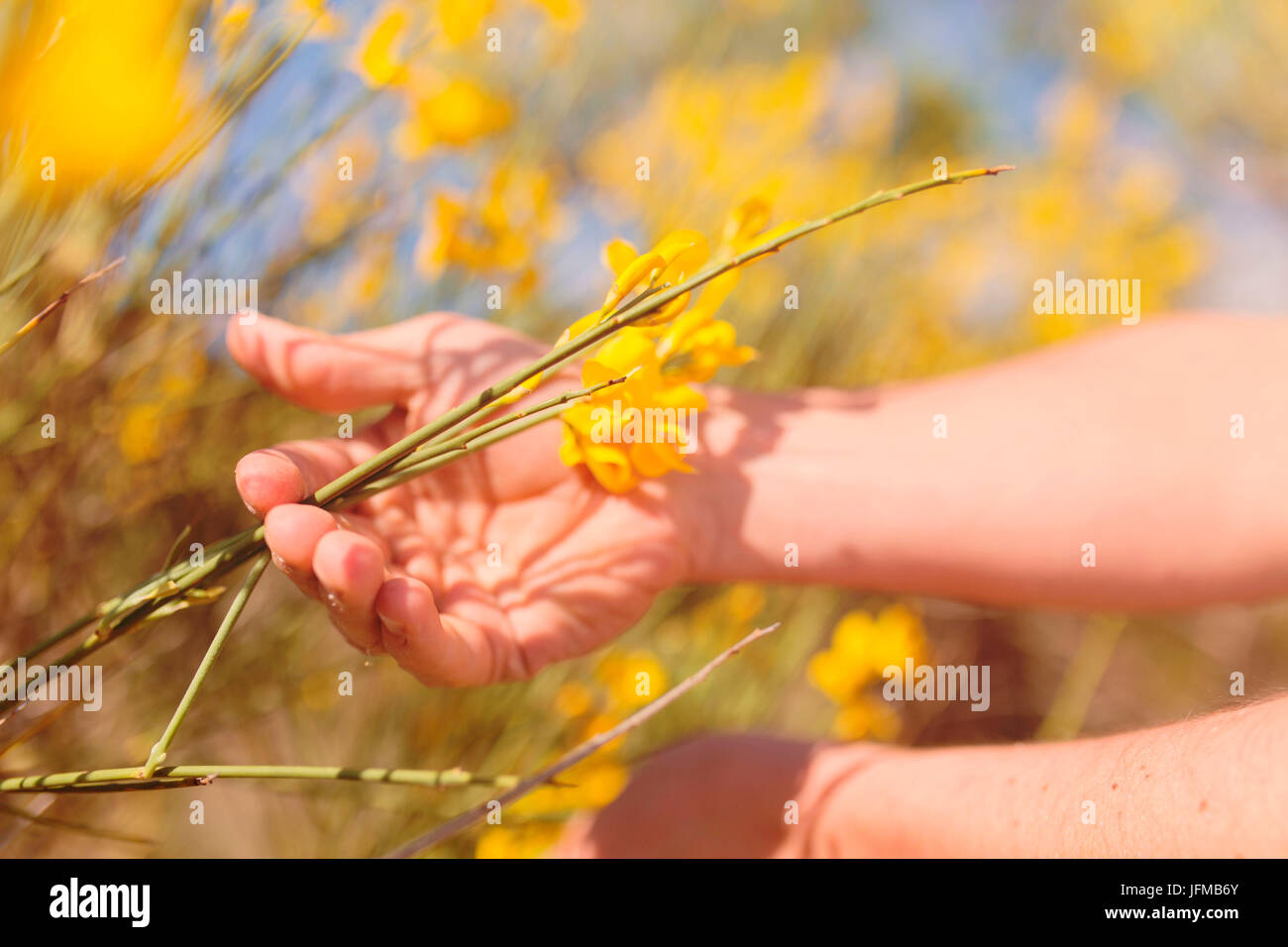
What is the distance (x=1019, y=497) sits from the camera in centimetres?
64

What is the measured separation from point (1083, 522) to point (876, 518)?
159mm

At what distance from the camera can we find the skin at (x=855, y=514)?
1.61ft

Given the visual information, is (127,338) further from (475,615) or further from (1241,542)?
(1241,542)

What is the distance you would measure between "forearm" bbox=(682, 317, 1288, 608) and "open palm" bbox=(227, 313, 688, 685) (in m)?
0.08

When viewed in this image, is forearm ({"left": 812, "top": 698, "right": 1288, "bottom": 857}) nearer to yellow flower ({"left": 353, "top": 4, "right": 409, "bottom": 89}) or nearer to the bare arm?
the bare arm

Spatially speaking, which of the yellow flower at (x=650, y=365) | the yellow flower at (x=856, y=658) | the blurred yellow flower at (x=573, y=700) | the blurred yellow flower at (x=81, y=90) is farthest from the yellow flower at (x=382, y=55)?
the yellow flower at (x=856, y=658)

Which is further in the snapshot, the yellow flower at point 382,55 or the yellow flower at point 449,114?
the yellow flower at point 449,114

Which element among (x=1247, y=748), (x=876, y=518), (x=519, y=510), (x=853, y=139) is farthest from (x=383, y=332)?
(x=853, y=139)

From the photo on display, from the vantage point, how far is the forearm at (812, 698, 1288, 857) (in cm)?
37

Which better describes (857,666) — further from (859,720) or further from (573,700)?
(573,700)

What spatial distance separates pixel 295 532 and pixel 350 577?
0.03 meters

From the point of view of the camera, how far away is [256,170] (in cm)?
57

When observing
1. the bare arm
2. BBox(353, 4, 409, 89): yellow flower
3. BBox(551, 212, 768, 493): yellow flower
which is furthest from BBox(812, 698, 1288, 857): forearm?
BBox(353, 4, 409, 89): yellow flower

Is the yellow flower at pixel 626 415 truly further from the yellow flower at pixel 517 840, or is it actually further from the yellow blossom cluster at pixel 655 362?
the yellow flower at pixel 517 840
